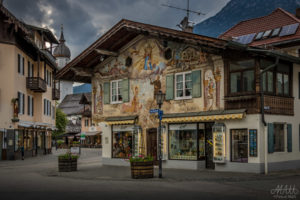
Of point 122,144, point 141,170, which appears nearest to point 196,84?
point 141,170

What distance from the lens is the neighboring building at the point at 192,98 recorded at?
66.4ft

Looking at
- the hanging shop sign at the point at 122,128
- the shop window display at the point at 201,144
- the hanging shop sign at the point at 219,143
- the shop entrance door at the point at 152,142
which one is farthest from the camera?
the hanging shop sign at the point at 122,128

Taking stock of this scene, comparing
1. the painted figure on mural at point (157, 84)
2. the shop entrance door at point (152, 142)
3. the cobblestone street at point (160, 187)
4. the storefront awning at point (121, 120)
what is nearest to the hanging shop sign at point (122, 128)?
the storefront awning at point (121, 120)

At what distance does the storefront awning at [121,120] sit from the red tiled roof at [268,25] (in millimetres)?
10068

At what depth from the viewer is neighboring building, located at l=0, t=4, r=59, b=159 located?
34312 mm

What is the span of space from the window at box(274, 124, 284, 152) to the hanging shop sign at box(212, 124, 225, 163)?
2552 millimetres

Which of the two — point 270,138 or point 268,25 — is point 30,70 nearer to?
point 268,25

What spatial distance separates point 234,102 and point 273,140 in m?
2.58

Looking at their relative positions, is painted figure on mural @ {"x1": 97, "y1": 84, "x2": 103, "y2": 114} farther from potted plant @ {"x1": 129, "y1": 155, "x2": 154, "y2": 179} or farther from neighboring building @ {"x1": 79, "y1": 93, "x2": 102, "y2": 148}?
neighboring building @ {"x1": 79, "y1": 93, "x2": 102, "y2": 148}

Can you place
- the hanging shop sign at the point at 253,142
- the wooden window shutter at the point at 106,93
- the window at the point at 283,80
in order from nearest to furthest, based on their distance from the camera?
the hanging shop sign at the point at 253,142 → the window at the point at 283,80 → the wooden window shutter at the point at 106,93

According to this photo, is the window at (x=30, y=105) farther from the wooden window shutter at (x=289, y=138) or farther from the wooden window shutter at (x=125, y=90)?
the wooden window shutter at (x=289, y=138)

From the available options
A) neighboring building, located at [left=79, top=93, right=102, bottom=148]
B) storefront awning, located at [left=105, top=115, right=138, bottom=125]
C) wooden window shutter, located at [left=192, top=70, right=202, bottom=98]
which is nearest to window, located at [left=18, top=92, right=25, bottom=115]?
storefront awning, located at [left=105, top=115, right=138, bottom=125]

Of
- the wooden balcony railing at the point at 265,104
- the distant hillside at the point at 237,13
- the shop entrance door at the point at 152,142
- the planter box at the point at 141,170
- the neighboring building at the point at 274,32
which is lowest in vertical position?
the planter box at the point at 141,170

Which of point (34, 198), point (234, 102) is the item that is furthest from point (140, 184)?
point (234, 102)
